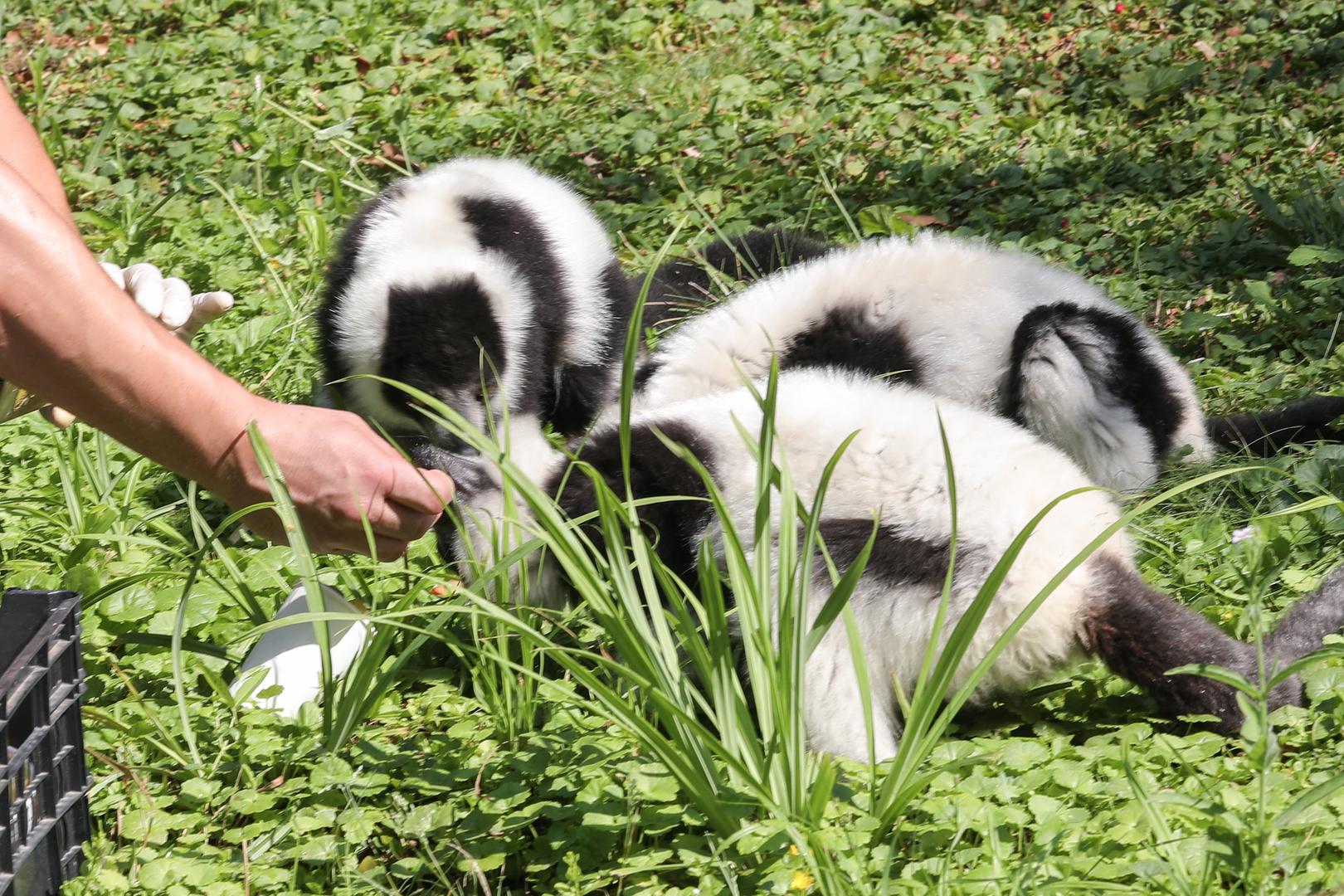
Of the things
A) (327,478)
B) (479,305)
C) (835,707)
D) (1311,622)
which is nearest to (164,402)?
(327,478)

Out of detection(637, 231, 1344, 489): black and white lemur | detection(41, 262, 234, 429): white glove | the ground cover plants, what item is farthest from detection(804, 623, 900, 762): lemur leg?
detection(41, 262, 234, 429): white glove

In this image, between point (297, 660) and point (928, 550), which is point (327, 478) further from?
point (928, 550)

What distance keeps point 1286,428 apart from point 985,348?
2.96 ft

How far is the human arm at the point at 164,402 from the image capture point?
2229 millimetres

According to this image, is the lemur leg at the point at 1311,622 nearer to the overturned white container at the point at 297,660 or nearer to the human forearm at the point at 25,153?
the overturned white container at the point at 297,660

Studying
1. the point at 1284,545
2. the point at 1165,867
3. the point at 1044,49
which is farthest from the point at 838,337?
the point at 1044,49

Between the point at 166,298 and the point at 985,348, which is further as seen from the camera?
the point at 985,348

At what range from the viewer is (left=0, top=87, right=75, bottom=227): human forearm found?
3.41m

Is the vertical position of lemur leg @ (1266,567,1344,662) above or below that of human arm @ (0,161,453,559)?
below

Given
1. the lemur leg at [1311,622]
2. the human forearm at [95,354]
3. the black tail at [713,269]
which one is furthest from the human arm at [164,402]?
the black tail at [713,269]

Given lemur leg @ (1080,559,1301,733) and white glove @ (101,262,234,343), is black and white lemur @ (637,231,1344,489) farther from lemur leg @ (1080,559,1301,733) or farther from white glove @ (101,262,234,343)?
white glove @ (101,262,234,343)

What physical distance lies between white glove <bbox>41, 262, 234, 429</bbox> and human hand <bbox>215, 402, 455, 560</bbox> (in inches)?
28.1

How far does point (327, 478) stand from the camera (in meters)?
2.54

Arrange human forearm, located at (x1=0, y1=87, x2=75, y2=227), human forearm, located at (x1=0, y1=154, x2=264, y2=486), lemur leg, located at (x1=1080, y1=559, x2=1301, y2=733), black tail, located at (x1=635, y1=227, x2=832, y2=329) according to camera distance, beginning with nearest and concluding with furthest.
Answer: human forearm, located at (x1=0, y1=154, x2=264, y2=486)
lemur leg, located at (x1=1080, y1=559, x2=1301, y2=733)
human forearm, located at (x1=0, y1=87, x2=75, y2=227)
black tail, located at (x1=635, y1=227, x2=832, y2=329)
